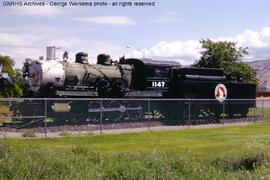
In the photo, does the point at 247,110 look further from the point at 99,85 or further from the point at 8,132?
the point at 8,132

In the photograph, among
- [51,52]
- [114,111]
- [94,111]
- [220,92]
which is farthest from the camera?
[220,92]

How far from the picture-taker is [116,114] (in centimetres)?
2622

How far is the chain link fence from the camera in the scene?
21797 mm

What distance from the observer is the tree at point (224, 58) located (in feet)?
225

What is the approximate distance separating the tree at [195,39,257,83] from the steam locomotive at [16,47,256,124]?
3273 cm

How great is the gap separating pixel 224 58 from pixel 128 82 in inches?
1625

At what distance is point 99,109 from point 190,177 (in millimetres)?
15226

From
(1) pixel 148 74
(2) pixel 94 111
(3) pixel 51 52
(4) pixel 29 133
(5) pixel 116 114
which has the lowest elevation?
(4) pixel 29 133

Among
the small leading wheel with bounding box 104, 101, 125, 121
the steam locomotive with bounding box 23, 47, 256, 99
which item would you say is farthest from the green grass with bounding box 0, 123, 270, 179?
the steam locomotive with bounding box 23, 47, 256, 99

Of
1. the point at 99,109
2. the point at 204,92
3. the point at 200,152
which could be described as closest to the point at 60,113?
the point at 99,109

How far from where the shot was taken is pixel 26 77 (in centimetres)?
2694

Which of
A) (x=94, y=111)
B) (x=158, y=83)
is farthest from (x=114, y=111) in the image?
(x=158, y=83)

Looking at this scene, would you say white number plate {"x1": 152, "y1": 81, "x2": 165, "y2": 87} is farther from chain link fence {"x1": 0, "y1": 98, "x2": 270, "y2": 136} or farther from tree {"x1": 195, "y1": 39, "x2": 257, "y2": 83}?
tree {"x1": 195, "y1": 39, "x2": 257, "y2": 83}

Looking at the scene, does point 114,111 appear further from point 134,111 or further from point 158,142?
point 158,142
